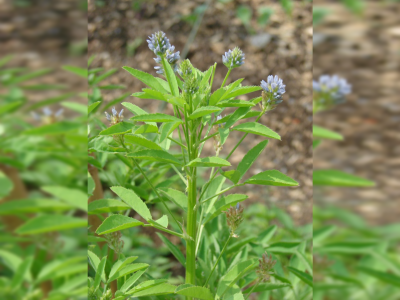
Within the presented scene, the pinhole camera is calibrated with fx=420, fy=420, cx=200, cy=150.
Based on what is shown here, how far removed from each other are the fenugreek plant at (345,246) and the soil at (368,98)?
0.06 feet

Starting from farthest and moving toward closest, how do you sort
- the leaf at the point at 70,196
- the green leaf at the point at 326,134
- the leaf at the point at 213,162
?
1. the leaf at the point at 70,196
2. the green leaf at the point at 326,134
3. the leaf at the point at 213,162

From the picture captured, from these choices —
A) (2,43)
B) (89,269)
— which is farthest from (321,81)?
(2,43)

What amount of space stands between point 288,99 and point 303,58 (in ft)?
0.19

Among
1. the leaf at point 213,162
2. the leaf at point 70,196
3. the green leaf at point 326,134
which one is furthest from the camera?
the leaf at point 70,196

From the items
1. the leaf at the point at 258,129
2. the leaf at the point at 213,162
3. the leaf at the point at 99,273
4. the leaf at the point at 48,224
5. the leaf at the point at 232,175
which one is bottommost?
the leaf at the point at 99,273

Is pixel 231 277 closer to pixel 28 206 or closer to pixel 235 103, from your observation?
pixel 235 103

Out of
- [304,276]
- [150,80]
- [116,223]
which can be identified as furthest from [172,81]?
[304,276]

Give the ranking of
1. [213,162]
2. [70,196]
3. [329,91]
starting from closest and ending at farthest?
[213,162]
[329,91]
[70,196]

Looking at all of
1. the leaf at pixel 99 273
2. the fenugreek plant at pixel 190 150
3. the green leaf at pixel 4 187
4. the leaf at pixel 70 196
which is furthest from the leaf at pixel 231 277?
the green leaf at pixel 4 187

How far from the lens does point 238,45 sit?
1.63 ft

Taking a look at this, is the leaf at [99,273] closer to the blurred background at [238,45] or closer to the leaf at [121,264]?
the leaf at [121,264]

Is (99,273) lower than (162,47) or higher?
lower

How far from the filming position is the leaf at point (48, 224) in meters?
0.50

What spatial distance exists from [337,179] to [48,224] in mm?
349
